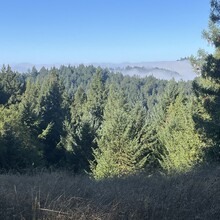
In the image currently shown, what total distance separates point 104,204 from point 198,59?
570 inches

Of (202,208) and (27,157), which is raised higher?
(202,208)

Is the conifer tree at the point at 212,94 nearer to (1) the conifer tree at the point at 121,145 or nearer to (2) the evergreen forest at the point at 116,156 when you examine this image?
(2) the evergreen forest at the point at 116,156

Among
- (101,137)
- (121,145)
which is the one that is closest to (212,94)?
(121,145)

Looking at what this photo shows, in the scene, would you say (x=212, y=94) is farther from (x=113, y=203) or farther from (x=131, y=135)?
(x=113, y=203)

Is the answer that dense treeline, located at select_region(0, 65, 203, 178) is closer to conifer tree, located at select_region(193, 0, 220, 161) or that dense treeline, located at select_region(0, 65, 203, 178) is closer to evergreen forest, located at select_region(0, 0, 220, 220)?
evergreen forest, located at select_region(0, 0, 220, 220)

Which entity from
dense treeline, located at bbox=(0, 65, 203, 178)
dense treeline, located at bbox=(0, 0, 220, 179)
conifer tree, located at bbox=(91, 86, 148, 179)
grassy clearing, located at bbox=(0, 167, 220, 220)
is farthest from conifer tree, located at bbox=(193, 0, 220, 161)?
grassy clearing, located at bbox=(0, 167, 220, 220)

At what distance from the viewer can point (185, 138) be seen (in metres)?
18.6

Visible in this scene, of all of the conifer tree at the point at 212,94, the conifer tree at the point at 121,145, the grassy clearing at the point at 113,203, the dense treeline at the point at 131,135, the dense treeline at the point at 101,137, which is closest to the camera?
the grassy clearing at the point at 113,203

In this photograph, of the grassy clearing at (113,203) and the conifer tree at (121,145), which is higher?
the grassy clearing at (113,203)

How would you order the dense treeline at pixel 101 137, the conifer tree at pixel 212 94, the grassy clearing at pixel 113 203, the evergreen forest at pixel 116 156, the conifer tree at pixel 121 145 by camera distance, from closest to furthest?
1. the grassy clearing at pixel 113 203
2. the evergreen forest at pixel 116 156
3. the conifer tree at pixel 212 94
4. the dense treeline at pixel 101 137
5. the conifer tree at pixel 121 145

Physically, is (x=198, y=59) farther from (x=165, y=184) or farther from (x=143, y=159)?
(x=165, y=184)

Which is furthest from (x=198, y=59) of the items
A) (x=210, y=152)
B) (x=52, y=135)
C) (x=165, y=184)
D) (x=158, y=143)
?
(x=52, y=135)

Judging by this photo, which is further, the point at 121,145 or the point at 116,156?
the point at 121,145

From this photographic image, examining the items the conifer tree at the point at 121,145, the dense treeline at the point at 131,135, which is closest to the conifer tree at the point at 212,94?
the dense treeline at the point at 131,135
